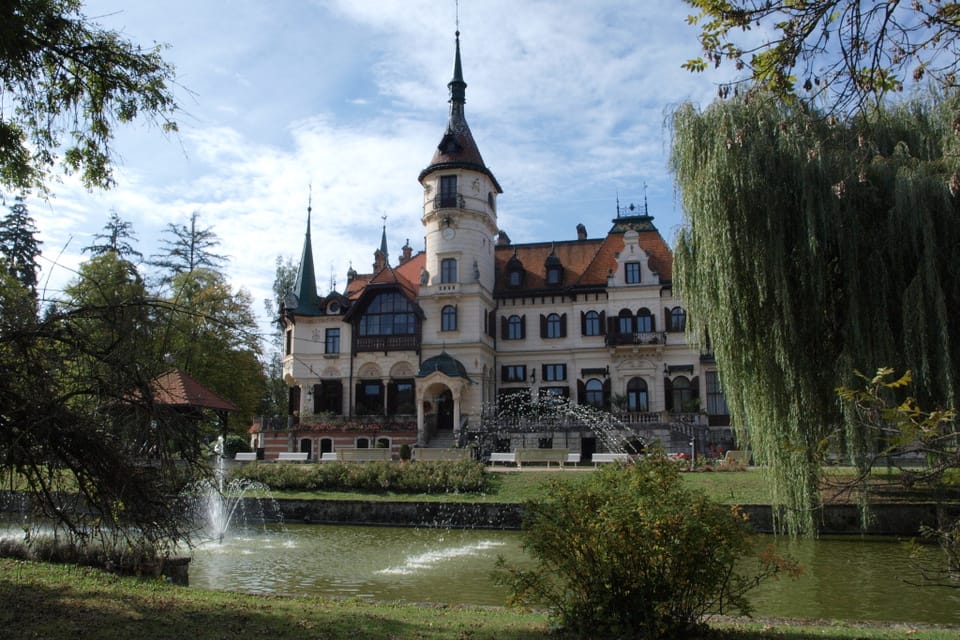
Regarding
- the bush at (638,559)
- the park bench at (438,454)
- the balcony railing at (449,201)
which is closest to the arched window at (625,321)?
the balcony railing at (449,201)

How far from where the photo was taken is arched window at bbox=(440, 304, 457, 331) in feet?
138

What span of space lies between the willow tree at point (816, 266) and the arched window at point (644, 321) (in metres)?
24.9

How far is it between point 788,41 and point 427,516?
1981 centimetres

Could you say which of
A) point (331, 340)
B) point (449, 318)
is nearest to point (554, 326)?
point (449, 318)

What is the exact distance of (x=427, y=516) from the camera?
77.9 feet

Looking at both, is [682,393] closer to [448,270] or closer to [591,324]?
[591,324]

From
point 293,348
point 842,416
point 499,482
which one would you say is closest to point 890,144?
point 842,416

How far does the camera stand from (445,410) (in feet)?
139

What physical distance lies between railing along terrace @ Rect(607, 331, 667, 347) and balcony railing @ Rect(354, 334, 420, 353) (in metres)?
11.0

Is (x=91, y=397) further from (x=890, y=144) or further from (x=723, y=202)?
(x=890, y=144)

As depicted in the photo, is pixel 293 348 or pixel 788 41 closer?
pixel 788 41

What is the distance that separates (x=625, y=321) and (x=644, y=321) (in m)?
1.06

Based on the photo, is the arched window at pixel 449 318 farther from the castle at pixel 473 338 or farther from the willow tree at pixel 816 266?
the willow tree at pixel 816 266

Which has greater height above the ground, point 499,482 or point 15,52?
point 15,52
